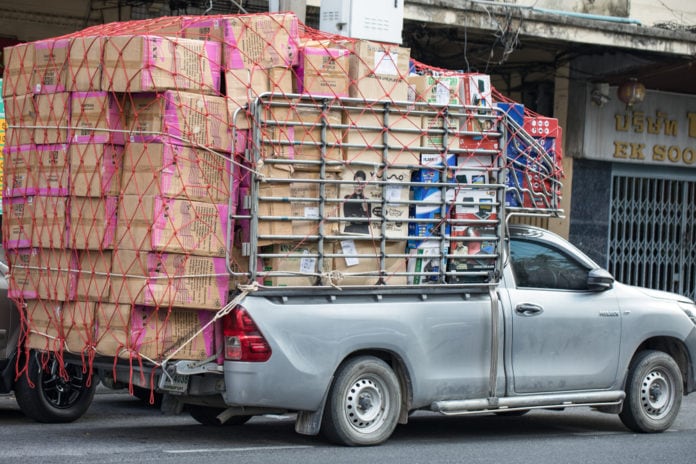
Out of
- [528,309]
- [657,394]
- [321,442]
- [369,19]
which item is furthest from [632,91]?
[321,442]

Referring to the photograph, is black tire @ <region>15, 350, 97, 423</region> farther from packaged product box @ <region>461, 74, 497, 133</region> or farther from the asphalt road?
packaged product box @ <region>461, 74, 497, 133</region>

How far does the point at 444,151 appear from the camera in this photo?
9.50 metres

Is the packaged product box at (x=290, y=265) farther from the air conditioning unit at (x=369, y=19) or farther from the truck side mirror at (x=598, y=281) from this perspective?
the air conditioning unit at (x=369, y=19)

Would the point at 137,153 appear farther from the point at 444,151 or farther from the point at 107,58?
the point at 444,151

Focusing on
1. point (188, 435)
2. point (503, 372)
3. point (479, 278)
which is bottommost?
point (188, 435)

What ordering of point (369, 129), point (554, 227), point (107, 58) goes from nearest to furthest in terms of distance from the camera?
point (107, 58)
point (369, 129)
point (554, 227)

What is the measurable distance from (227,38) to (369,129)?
126 cm

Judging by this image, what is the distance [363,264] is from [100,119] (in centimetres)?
219

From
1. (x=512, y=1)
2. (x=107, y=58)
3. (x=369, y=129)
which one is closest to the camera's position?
(x=107, y=58)

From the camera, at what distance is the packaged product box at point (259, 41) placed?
8.77 metres

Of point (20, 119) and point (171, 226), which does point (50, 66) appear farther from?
point (171, 226)

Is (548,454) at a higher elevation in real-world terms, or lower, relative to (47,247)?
lower

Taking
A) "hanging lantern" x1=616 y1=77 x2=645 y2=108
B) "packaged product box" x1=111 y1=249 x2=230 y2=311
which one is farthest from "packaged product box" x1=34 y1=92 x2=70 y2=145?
"hanging lantern" x1=616 y1=77 x2=645 y2=108

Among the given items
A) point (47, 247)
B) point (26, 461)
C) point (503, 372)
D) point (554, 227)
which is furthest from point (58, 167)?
point (554, 227)
